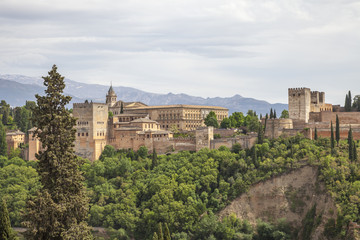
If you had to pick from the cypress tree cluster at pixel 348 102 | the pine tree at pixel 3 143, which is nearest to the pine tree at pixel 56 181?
the cypress tree cluster at pixel 348 102

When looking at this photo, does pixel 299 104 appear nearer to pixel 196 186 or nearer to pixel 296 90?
pixel 296 90

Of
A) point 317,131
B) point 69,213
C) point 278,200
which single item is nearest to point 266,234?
point 278,200

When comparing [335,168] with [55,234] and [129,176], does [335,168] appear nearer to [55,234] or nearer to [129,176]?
[129,176]

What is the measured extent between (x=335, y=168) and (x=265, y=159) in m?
8.75

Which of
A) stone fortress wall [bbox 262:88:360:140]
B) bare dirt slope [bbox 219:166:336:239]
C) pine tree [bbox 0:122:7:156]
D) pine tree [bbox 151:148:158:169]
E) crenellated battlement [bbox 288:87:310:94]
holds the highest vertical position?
crenellated battlement [bbox 288:87:310:94]

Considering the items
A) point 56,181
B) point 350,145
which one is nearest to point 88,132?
point 350,145

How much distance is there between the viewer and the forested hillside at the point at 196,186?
54.2 meters

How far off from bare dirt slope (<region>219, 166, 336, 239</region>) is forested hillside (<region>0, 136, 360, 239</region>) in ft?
2.77

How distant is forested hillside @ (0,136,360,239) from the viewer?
178 ft

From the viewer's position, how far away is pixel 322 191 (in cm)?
5550

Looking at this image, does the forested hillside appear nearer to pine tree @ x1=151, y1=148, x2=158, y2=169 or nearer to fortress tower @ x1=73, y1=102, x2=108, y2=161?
pine tree @ x1=151, y1=148, x2=158, y2=169

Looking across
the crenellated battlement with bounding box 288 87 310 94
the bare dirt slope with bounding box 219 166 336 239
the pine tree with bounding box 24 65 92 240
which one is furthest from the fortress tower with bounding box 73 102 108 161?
the pine tree with bounding box 24 65 92 240

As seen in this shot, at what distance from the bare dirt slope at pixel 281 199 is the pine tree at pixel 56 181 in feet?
117

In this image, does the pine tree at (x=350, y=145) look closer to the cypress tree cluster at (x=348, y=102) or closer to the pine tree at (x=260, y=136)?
the pine tree at (x=260, y=136)
